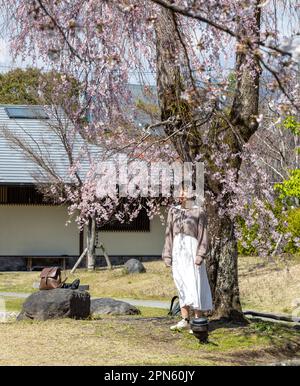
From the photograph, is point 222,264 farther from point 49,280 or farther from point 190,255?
point 49,280

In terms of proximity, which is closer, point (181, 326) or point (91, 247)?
point (181, 326)

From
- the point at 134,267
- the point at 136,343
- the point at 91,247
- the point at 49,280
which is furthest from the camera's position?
the point at 91,247

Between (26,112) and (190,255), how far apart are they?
22.6 metres

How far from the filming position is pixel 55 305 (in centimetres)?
1190

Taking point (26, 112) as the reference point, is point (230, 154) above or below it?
below

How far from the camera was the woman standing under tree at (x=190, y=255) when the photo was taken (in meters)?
10.9

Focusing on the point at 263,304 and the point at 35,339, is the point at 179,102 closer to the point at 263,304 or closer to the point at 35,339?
the point at 35,339

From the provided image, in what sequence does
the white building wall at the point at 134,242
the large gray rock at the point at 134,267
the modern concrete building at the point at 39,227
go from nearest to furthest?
the large gray rock at the point at 134,267, the modern concrete building at the point at 39,227, the white building wall at the point at 134,242

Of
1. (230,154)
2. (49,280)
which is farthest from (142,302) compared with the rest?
(230,154)

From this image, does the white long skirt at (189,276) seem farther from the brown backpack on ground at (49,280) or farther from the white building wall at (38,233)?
the white building wall at (38,233)

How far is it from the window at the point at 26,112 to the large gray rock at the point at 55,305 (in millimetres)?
17506

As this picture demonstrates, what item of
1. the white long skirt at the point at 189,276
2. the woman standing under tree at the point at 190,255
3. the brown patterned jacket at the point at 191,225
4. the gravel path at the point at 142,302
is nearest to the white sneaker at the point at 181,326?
the woman standing under tree at the point at 190,255
